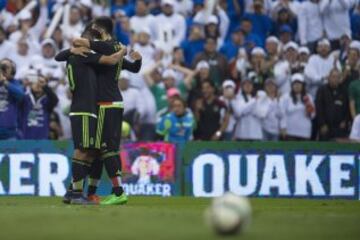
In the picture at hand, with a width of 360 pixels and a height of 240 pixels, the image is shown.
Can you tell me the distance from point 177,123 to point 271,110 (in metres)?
2.14

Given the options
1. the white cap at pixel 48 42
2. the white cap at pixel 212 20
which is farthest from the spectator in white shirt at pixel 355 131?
the white cap at pixel 48 42

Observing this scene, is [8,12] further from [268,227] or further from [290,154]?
[268,227]

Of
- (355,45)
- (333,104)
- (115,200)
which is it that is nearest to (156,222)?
(115,200)

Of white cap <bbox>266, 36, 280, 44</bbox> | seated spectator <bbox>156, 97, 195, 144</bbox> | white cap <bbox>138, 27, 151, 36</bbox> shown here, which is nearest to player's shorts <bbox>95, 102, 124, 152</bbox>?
seated spectator <bbox>156, 97, 195, 144</bbox>

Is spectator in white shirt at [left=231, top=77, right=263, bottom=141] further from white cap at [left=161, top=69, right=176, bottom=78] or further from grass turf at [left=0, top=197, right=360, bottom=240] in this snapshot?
grass turf at [left=0, top=197, right=360, bottom=240]

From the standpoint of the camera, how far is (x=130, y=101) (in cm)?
2197

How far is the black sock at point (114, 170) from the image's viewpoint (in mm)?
14922

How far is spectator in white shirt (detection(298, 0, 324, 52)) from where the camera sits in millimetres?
24250

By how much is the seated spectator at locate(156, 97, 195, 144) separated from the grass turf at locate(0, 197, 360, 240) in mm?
5552

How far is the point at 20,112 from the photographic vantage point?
20438mm

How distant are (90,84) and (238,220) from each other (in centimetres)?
554

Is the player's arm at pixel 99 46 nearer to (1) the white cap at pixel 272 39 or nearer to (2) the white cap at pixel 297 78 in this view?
(2) the white cap at pixel 297 78

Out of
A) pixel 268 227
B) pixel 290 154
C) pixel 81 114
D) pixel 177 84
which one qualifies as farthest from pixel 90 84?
pixel 177 84

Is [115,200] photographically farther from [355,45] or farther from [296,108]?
[355,45]
